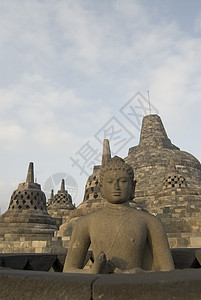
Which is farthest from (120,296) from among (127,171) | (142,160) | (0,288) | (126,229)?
(142,160)

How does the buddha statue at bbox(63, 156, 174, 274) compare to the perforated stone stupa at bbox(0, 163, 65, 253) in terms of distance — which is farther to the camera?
the perforated stone stupa at bbox(0, 163, 65, 253)

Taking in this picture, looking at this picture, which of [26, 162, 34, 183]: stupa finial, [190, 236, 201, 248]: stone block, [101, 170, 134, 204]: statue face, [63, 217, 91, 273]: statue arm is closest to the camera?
[63, 217, 91, 273]: statue arm

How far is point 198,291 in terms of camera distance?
1.31 m

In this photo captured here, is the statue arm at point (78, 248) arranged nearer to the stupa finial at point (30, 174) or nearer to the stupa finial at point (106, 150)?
the stupa finial at point (106, 150)

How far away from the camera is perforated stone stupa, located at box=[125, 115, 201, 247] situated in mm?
12787

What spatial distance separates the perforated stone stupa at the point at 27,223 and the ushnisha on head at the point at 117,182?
7748 millimetres

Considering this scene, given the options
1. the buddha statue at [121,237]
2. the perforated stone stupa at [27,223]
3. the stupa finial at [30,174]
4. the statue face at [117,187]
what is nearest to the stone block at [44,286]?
the buddha statue at [121,237]

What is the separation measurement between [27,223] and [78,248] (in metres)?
12.7

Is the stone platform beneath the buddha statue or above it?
beneath

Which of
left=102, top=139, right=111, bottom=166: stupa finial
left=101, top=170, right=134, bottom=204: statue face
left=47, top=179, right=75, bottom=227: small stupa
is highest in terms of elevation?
left=102, top=139, right=111, bottom=166: stupa finial

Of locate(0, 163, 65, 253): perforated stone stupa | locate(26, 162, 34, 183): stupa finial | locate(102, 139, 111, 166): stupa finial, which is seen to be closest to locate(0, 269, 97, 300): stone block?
locate(0, 163, 65, 253): perforated stone stupa

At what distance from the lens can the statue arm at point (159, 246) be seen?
243 cm

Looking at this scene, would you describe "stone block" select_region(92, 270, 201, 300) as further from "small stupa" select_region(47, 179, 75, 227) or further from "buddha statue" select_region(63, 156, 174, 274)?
"small stupa" select_region(47, 179, 75, 227)

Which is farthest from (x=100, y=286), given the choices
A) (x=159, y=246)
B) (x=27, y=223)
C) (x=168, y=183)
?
(x=168, y=183)
